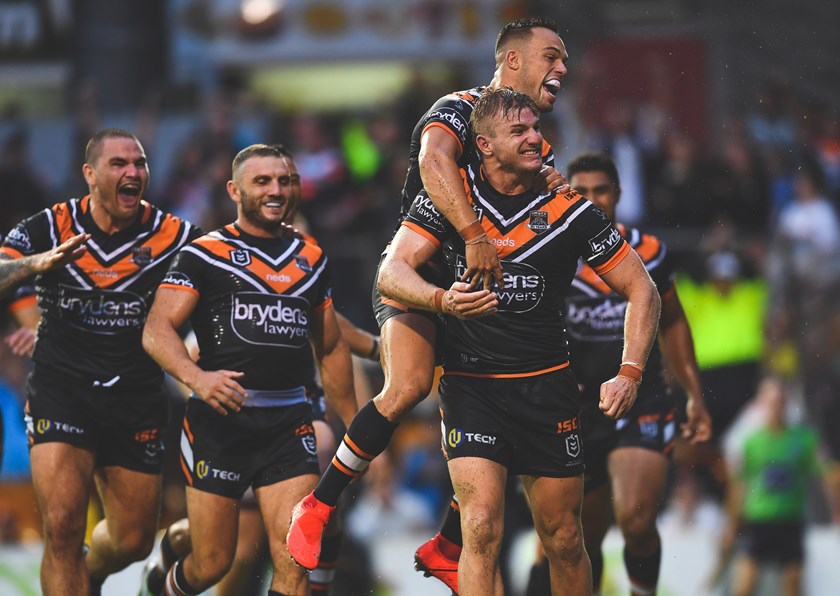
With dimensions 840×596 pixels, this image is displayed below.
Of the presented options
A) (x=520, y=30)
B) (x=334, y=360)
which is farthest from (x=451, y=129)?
(x=334, y=360)

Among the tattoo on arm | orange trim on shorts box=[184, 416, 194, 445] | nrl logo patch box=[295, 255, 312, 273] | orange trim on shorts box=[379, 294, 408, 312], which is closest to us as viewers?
orange trim on shorts box=[379, 294, 408, 312]

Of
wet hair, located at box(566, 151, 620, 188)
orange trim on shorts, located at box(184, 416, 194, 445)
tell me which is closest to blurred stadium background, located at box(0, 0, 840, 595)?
orange trim on shorts, located at box(184, 416, 194, 445)

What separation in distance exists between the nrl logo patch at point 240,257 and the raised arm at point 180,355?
12.5 inches

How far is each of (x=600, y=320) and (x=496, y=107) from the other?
93.0 inches

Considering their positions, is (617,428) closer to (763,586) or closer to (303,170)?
(763,586)

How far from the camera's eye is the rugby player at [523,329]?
7.67 metres

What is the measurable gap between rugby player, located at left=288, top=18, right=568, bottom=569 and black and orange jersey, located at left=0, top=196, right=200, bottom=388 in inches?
64.7

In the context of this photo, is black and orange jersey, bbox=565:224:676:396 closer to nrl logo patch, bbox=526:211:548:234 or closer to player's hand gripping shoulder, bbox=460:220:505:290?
nrl logo patch, bbox=526:211:548:234

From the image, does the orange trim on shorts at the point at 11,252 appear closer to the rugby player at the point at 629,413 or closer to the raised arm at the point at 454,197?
the raised arm at the point at 454,197

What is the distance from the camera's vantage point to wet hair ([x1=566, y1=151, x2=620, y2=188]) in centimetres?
956

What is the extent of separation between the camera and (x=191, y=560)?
8789 mm

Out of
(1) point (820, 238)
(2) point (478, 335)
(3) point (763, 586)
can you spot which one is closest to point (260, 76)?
(1) point (820, 238)

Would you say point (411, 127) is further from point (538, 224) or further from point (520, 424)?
point (520, 424)

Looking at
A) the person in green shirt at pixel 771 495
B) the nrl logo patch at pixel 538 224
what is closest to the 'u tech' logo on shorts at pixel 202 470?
the nrl logo patch at pixel 538 224
